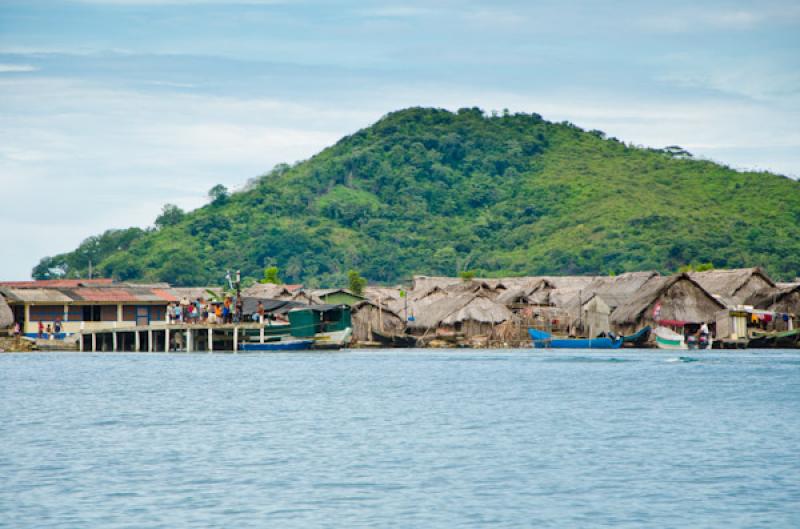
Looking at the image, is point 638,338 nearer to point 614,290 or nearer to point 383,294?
point 614,290

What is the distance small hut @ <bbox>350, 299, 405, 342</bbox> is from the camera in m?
88.6

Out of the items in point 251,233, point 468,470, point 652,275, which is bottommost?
point 468,470

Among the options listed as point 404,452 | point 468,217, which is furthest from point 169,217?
point 404,452

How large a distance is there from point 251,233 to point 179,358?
94.1m

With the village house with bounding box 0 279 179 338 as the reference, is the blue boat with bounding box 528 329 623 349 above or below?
below

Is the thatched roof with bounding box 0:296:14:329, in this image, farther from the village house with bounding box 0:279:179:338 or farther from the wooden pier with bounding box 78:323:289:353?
the wooden pier with bounding box 78:323:289:353

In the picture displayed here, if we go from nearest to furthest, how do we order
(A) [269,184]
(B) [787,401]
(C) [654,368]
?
(B) [787,401]
(C) [654,368]
(A) [269,184]

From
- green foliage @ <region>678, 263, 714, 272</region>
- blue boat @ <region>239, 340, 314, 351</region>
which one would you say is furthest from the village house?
green foliage @ <region>678, 263, 714, 272</region>

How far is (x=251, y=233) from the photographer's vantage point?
6393 inches

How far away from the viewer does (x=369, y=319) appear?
3509 inches

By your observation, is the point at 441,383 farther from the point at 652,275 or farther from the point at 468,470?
the point at 652,275

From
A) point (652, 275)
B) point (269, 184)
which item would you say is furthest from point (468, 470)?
point (269, 184)

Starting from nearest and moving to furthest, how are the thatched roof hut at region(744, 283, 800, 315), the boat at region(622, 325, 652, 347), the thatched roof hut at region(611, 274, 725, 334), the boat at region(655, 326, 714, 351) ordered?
1. the boat at region(655, 326, 714, 351)
2. the boat at region(622, 325, 652, 347)
3. the thatched roof hut at region(611, 274, 725, 334)
4. the thatched roof hut at region(744, 283, 800, 315)

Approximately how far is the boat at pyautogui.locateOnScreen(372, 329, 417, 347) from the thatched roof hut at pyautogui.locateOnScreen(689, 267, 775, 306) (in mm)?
20654
